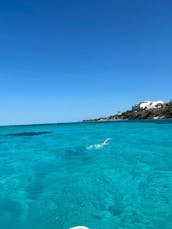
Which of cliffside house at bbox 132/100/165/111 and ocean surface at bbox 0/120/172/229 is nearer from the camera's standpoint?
ocean surface at bbox 0/120/172/229

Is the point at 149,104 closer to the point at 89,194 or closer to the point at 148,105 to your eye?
the point at 148,105

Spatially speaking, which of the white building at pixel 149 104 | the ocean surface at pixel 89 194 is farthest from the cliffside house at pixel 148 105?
the ocean surface at pixel 89 194

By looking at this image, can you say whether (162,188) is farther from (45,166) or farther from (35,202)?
(45,166)

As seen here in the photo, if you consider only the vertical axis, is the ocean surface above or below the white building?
below


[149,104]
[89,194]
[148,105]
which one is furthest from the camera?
[149,104]

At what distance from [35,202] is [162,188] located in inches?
171

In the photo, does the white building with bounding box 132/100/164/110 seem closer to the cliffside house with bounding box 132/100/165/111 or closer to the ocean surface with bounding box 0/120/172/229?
the cliffside house with bounding box 132/100/165/111

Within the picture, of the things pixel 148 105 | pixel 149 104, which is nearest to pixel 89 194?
pixel 148 105

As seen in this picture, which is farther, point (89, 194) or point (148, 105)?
point (148, 105)

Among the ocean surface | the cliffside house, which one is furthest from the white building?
the ocean surface

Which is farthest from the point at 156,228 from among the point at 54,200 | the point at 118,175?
the point at 118,175

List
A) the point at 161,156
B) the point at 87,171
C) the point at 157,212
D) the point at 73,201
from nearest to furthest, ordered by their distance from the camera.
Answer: the point at 157,212, the point at 73,201, the point at 87,171, the point at 161,156

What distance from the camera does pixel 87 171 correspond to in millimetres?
11422

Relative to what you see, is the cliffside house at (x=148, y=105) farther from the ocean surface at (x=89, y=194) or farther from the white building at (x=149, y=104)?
the ocean surface at (x=89, y=194)
